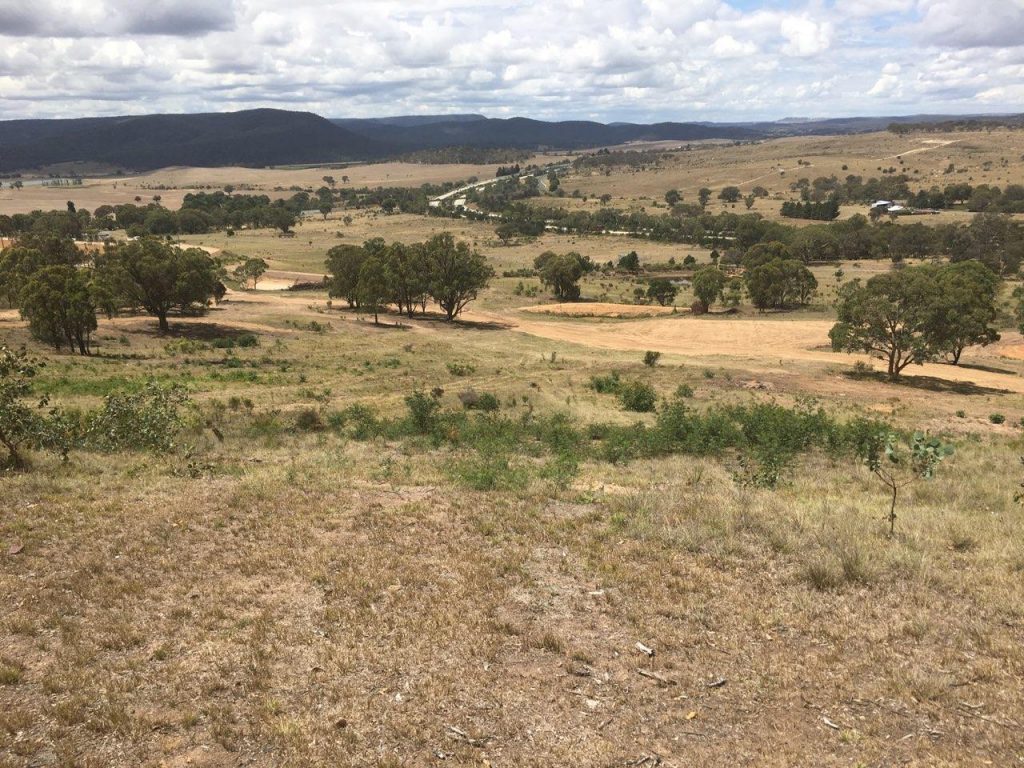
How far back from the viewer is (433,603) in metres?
9.82

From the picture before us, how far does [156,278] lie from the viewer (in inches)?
1818

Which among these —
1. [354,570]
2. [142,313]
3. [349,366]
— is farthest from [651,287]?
[354,570]

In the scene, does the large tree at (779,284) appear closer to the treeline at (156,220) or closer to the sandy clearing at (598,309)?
the sandy clearing at (598,309)

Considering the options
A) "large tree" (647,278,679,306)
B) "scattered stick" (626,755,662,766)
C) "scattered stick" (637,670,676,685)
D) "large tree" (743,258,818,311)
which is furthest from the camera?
"large tree" (647,278,679,306)

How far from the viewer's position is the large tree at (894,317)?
3572 cm

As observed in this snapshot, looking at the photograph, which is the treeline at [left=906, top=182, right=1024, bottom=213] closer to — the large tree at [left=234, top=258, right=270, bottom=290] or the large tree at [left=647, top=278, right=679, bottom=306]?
the large tree at [left=647, top=278, right=679, bottom=306]

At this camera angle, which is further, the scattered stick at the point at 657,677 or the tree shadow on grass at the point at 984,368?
the tree shadow on grass at the point at 984,368

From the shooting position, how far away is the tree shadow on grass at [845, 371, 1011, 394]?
35.6m

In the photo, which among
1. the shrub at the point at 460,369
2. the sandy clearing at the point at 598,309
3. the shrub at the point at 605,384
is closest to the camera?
the shrub at the point at 605,384

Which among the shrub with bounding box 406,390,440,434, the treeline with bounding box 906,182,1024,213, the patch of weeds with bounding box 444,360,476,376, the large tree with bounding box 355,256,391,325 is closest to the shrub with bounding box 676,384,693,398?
the patch of weeds with bounding box 444,360,476,376

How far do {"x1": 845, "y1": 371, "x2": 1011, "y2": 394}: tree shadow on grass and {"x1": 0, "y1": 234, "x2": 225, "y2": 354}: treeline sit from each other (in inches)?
1703

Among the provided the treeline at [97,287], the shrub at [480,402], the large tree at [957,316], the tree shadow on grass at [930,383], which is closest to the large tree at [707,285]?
the large tree at [957,316]

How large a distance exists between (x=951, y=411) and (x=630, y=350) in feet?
71.7

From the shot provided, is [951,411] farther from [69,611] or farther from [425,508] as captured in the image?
[69,611]
